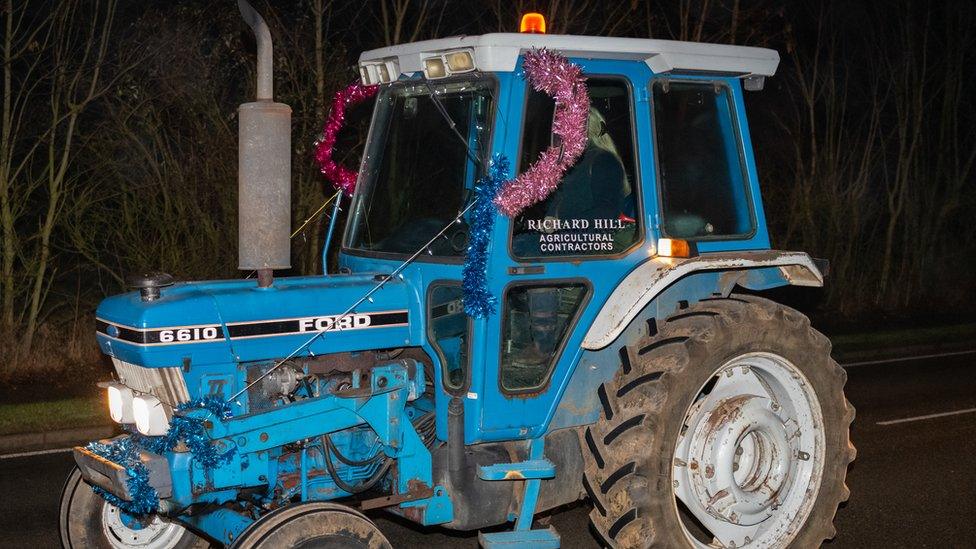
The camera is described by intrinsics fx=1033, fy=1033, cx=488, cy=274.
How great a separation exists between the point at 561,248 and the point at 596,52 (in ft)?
3.07

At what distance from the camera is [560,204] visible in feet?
16.3

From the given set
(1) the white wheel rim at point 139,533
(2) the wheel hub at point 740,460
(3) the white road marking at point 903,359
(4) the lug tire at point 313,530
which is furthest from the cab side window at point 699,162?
(3) the white road marking at point 903,359

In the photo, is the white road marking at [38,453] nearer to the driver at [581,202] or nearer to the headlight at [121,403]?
the headlight at [121,403]

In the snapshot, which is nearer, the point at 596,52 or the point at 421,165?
the point at 596,52

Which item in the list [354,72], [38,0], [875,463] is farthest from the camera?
[354,72]

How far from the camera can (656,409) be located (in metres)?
4.78

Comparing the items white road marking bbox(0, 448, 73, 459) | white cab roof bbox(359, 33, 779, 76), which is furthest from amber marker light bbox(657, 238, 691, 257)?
white road marking bbox(0, 448, 73, 459)

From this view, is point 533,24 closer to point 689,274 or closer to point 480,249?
point 480,249

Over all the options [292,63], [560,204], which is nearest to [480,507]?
[560,204]

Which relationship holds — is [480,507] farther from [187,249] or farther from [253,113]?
[187,249]

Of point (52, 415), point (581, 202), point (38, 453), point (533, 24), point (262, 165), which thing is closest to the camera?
point (262, 165)

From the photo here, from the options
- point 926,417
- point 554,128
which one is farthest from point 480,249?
point 926,417

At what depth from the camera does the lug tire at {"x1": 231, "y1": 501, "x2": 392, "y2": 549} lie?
13.6 feet

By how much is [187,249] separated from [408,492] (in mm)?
7668
